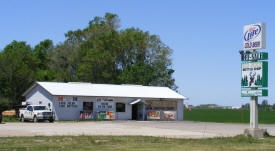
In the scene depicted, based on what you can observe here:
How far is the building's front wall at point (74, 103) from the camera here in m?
44.8

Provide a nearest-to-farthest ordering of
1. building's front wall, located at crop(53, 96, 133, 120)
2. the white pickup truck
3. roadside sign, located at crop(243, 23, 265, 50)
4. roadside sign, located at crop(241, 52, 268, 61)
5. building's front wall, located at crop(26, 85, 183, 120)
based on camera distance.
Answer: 1. roadside sign, located at crop(243, 23, 265, 50)
2. roadside sign, located at crop(241, 52, 268, 61)
3. the white pickup truck
4. building's front wall, located at crop(53, 96, 133, 120)
5. building's front wall, located at crop(26, 85, 183, 120)

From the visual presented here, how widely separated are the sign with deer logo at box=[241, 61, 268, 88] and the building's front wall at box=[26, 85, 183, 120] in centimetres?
2472

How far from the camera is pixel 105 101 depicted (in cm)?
4800

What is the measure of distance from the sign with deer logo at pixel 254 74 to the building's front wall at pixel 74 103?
24.7 metres

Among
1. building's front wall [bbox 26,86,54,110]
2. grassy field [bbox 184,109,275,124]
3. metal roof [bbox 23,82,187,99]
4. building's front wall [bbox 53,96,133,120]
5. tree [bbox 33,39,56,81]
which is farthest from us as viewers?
tree [bbox 33,39,56,81]

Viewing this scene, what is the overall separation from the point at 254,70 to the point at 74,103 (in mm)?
25611

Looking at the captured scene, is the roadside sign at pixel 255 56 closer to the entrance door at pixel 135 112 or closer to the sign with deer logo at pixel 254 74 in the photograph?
the sign with deer logo at pixel 254 74

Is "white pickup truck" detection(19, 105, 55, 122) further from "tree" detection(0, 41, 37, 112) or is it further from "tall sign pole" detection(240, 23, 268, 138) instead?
"tall sign pole" detection(240, 23, 268, 138)

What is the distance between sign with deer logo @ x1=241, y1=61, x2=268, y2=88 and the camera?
2355cm

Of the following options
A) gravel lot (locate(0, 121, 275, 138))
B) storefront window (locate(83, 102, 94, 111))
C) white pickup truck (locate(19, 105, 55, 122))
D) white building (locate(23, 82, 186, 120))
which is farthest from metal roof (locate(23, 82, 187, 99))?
gravel lot (locate(0, 121, 275, 138))

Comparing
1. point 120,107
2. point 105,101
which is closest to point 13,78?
point 105,101

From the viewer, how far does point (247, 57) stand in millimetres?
24281

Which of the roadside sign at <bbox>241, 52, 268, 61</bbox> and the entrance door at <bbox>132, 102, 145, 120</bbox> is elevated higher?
the roadside sign at <bbox>241, 52, 268, 61</bbox>

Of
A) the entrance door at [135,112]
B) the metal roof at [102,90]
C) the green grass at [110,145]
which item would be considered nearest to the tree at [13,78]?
→ the metal roof at [102,90]
